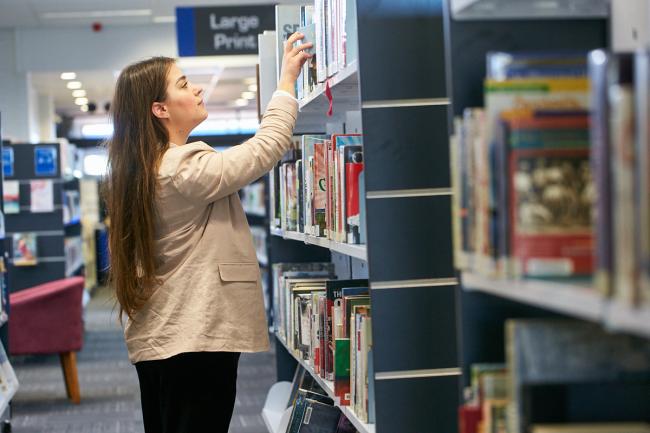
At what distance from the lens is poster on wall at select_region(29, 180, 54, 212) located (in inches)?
333

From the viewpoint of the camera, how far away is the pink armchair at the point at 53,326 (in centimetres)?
580

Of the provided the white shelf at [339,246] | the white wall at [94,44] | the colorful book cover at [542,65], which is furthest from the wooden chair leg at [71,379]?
the white wall at [94,44]

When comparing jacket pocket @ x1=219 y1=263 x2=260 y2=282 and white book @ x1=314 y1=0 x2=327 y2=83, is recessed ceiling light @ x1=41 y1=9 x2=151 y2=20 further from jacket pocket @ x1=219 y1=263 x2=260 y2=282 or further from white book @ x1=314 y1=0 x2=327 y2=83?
jacket pocket @ x1=219 y1=263 x2=260 y2=282

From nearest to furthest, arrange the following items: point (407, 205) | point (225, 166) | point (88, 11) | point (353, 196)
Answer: point (407, 205) < point (353, 196) < point (225, 166) < point (88, 11)

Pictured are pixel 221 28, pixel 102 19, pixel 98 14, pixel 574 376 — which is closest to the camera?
pixel 574 376

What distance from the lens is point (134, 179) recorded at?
243 cm

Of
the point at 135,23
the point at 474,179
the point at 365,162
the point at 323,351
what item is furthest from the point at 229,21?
the point at 474,179

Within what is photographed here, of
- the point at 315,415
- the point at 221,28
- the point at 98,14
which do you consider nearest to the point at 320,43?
the point at 315,415

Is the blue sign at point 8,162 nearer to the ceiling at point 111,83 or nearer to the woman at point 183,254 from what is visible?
the ceiling at point 111,83

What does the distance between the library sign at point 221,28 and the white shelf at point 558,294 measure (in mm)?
6412

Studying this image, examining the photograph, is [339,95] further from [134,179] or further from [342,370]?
[342,370]

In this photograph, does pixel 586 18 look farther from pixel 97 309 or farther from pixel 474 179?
pixel 97 309

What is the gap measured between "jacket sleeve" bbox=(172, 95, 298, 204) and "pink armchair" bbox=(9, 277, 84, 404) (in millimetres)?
3665

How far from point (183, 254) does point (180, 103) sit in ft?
1.37
